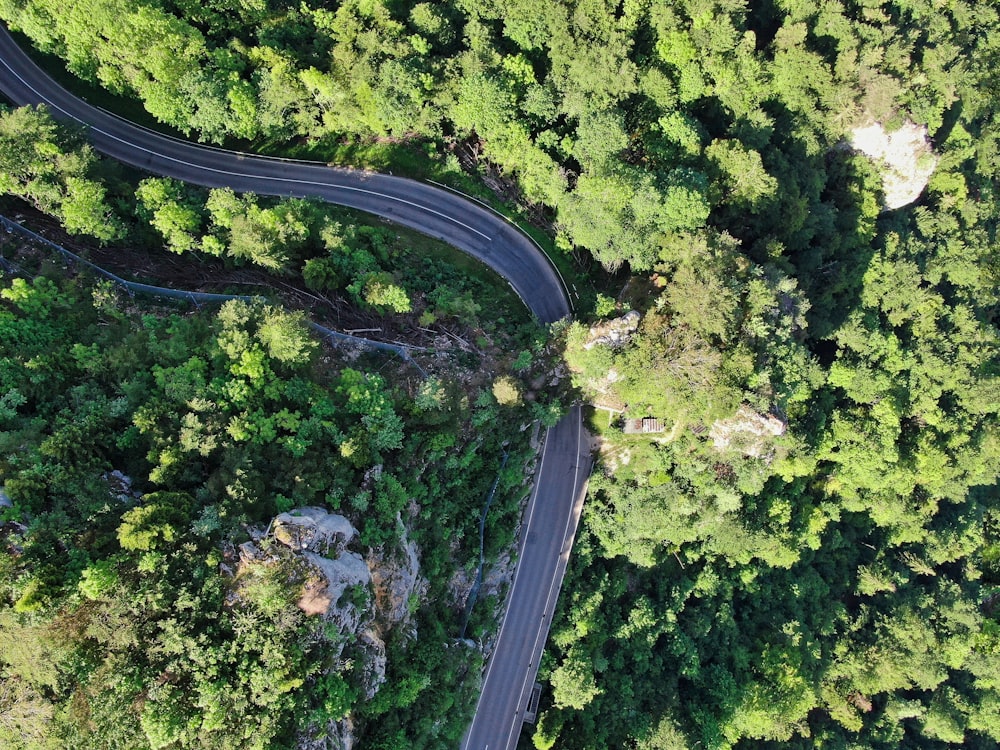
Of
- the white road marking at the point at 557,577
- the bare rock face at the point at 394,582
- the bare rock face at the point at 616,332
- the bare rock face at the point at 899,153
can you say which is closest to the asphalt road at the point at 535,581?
the white road marking at the point at 557,577

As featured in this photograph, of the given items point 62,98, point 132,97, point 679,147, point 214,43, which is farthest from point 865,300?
point 62,98

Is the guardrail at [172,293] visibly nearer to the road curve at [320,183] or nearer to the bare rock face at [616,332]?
the road curve at [320,183]

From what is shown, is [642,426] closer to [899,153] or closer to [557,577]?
[557,577]

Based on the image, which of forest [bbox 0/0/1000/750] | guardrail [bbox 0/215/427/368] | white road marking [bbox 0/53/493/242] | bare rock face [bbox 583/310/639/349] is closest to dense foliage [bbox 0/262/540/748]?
forest [bbox 0/0/1000/750]

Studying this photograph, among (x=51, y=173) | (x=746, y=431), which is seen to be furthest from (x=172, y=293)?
(x=746, y=431)

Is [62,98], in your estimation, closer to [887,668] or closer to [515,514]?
[515,514]

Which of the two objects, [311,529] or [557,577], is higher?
[557,577]
